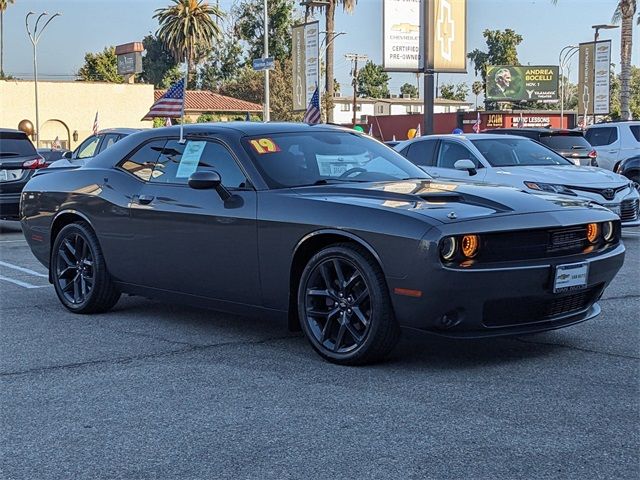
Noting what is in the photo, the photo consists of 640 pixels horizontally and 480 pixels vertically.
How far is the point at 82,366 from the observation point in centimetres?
548

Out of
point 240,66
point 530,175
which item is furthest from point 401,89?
point 530,175

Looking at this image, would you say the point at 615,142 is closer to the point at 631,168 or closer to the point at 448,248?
the point at 631,168

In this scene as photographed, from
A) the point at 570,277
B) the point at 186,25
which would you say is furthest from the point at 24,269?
the point at 186,25

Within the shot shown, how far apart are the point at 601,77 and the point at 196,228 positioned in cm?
3977

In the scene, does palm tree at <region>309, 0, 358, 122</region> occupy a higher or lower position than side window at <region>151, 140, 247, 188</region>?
higher

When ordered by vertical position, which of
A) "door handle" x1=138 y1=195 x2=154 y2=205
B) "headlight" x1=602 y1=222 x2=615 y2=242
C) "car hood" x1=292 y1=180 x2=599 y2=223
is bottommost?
"headlight" x1=602 y1=222 x2=615 y2=242

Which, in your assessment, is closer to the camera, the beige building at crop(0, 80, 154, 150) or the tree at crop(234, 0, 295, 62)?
the beige building at crop(0, 80, 154, 150)

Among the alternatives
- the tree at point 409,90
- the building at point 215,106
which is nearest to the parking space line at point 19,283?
the building at point 215,106

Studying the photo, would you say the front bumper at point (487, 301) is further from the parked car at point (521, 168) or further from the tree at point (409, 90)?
the tree at point (409, 90)

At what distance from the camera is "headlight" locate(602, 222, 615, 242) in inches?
221

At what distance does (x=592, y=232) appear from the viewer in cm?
550

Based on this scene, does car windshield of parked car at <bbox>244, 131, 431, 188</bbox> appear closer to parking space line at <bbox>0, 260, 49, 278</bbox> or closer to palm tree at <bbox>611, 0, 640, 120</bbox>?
parking space line at <bbox>0, 260, 49, 278</bbox>

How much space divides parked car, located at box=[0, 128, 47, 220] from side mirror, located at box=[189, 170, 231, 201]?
369 inches

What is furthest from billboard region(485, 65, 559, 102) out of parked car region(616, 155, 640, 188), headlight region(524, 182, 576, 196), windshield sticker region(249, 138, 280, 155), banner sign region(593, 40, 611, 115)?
windshield sticker region(249, 138, 280, 155)
